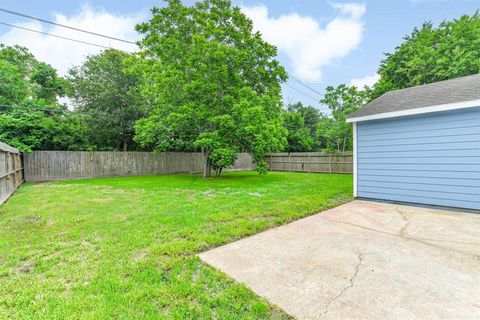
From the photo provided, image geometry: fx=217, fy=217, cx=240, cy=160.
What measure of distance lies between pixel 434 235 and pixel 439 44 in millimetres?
13715

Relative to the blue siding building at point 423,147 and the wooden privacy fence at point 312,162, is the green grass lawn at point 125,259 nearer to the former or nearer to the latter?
the blue siding building at point 423,147

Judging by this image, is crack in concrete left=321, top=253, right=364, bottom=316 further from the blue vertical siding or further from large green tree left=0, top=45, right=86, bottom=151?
large green tree left=0, top=45, right=86, bottom=151

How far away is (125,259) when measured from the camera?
7.66 feet

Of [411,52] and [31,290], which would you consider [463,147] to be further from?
[411,52]

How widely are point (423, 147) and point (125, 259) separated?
18.8 ft

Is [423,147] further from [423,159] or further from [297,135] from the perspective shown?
[297,135]

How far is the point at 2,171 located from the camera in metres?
5.06

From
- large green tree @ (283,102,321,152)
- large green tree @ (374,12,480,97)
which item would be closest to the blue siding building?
large green tree @ (374,12,480,97)

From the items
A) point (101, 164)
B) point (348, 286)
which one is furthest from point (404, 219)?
point (101, 164)

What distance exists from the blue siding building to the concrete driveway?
1.00m

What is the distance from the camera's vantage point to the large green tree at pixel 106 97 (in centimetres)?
1174

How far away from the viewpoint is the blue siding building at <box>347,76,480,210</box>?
411 centimetres

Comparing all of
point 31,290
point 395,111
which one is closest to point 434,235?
point 395,111

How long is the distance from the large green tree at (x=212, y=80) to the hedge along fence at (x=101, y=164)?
2.77m
